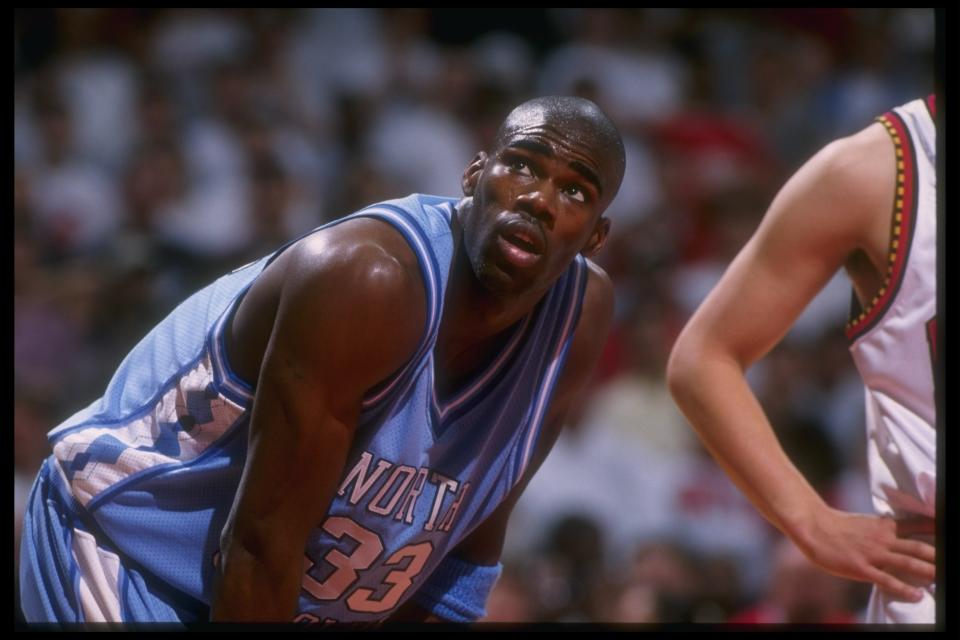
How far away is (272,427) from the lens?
2096 mm

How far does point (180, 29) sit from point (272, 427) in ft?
16.3

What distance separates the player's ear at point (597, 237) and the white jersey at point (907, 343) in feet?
1.52

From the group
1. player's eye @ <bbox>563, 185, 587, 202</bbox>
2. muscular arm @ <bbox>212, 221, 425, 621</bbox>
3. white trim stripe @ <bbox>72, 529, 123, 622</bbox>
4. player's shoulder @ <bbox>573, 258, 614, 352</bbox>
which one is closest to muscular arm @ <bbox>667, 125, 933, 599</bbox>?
player's shoulder @ <bbox>573, 258, 614, 352</bbox>

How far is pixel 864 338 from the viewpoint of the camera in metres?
2.38

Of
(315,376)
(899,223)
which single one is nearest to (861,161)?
(899,223)

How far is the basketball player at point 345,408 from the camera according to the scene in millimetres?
2092

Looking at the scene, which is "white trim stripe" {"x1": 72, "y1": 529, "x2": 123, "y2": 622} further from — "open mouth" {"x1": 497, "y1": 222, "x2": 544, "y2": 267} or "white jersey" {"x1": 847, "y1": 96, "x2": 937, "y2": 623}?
"white jersey" {"x1": 847, "y1": 96, "x2": 937, "y2": 623}

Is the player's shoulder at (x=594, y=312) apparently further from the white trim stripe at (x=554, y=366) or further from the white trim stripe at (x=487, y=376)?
the white trim stripe at (x=487, y=376)

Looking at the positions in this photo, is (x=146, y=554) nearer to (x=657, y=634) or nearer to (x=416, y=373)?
(x=416, y=373)

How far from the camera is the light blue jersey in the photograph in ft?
7.44

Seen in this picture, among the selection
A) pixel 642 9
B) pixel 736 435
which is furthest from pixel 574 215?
pixel 642 9

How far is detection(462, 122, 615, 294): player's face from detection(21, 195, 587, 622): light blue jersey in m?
0.08

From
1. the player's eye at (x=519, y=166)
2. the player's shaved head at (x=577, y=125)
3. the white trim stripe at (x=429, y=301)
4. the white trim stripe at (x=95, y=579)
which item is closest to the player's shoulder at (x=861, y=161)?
the player's shaved head at (x=577, y=125)

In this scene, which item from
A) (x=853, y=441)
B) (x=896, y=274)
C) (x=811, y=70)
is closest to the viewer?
(x=896, y=274)
